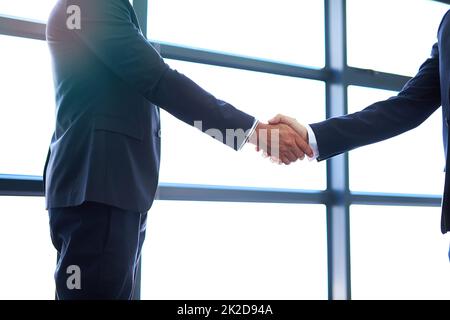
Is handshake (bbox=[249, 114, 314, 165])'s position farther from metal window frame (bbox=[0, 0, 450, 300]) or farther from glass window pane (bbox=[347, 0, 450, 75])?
glass window pane (bbox=[347, 0, 450, 75])

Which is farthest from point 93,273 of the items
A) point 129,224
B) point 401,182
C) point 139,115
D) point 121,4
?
→ point 401,182

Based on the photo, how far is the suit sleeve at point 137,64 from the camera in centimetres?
118

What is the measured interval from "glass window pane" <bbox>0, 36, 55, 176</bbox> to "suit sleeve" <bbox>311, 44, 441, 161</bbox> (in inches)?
38.4

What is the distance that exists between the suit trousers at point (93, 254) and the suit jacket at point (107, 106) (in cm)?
3

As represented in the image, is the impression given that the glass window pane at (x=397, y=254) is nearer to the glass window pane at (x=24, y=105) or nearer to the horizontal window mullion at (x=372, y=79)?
the horizontal window mullion at (x=372, y=79)

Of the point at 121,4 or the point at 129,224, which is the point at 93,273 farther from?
the point at 121,4

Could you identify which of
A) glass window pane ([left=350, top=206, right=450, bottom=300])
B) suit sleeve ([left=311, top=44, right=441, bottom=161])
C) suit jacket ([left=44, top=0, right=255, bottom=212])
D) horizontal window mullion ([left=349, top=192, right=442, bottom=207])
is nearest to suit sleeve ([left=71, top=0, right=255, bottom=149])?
suit jacket ([left=44, top=0, right=255, bottom=212])

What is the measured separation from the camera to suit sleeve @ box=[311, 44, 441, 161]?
1578mm

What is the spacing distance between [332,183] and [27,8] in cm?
148

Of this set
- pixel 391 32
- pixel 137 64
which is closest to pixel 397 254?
pixel 391 32

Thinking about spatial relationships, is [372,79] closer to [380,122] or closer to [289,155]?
[380,122]

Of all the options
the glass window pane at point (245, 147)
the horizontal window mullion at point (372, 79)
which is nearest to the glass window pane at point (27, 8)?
the glass window pane at point (245, 147)

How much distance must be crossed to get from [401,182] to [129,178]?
1.86m

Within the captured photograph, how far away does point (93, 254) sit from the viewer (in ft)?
3.59
